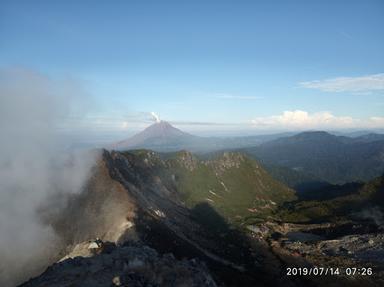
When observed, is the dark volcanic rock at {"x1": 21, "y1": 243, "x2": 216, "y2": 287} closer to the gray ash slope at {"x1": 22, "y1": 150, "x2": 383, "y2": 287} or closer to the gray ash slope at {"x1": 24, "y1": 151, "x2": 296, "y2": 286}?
the gray ash slope at {"x1": 22, "y1": 150, "x2": 383, "y2": 287}

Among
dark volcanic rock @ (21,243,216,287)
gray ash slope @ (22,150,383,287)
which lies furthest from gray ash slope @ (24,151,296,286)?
dark volcanic rock @ (21,243,216,287)

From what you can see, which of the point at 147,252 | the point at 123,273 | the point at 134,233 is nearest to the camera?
the point at 123,273

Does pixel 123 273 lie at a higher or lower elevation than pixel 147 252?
higher

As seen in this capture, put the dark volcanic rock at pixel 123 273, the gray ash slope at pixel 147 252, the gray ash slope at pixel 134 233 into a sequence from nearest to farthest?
the dark volcanic rock at pixel 123 273 < the gray ash slope at pixel 147 252 < the gray ash slope at pixel 134 233

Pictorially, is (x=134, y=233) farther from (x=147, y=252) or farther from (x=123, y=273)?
(x=123, y=273)

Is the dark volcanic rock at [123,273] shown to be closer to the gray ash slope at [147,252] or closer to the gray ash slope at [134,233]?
the gray ash slope at [147,252]

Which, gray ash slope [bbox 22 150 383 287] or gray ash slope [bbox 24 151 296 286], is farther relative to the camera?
gray ash slope [bbox 24 151 296 286]

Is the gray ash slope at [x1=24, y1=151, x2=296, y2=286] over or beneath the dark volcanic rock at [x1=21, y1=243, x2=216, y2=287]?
beneath

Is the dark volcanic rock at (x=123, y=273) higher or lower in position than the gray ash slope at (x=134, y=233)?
higher

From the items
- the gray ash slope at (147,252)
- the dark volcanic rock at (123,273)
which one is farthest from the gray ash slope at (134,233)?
the dark volcanic rock at (123,273)

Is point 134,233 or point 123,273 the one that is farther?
point 134,233

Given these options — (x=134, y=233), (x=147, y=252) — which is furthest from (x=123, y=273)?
(x=134, y=233)
